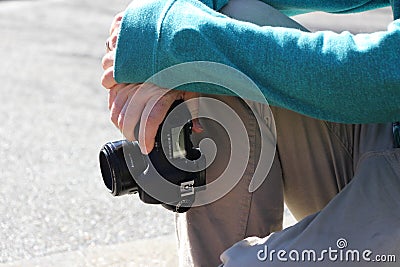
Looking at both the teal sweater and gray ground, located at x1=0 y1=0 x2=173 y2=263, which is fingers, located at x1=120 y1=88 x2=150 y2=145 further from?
gray ground, located at x1=0 y1=0 x2=173 y2=263

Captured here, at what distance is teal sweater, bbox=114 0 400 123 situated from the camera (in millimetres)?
1318

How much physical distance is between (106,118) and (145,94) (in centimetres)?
200

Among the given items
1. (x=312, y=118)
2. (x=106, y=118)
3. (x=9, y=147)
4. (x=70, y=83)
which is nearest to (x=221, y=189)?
(x=312, y=118)

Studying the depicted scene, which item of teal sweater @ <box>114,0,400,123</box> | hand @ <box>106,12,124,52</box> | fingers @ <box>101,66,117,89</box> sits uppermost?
teal sweater @ <box>114,0,400,123</box>

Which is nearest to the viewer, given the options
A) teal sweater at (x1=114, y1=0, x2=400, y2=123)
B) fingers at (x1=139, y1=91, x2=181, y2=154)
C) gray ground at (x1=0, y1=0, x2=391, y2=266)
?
teal sweater at (x1=114, y1=0, x2=400, y2=123)

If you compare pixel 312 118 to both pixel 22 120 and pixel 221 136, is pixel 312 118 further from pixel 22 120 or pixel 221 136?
pixel 22 120

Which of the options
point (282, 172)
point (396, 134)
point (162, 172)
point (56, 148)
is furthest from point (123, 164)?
point (56, 148)

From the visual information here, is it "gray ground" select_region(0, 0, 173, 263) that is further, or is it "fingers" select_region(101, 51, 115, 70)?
"gray ground" select_region(0, 0, 173, 263)

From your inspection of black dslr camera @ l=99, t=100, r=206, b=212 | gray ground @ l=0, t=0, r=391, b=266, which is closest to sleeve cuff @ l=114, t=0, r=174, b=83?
black dslr camera @ l=99, t=100, r=206, b=212

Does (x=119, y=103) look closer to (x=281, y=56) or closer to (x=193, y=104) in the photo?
(x=193, y=104)

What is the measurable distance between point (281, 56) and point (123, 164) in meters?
0.40

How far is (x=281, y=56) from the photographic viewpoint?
1.34 metres

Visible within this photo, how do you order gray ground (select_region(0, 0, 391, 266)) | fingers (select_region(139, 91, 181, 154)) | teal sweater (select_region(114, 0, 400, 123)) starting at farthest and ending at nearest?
1. gray ground (select_region(0, 0, 391, 266))
2. fingers (select_region(139, 91, 181, 154))
3. teal sweater (select_region(114, 0, 400, 123))

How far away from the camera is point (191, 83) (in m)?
1.44
